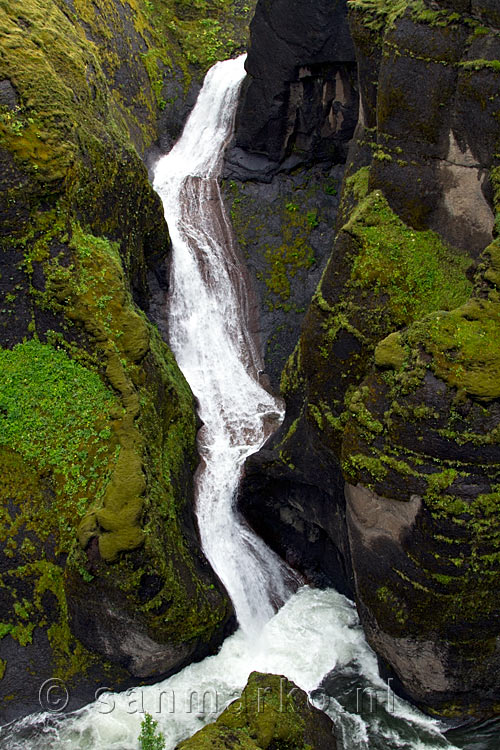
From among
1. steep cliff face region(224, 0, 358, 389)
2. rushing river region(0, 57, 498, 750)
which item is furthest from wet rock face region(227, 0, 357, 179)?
rushing river region(0, 57, 498, 750)

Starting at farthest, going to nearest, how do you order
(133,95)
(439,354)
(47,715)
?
(133,95)
(47,715)
(439,354)

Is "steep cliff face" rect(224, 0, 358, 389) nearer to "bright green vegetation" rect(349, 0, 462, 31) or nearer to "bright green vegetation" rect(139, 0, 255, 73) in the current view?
"bright green vegetation" rect(139, 0, 255, 73)

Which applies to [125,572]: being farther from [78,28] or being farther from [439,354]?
[78,28]

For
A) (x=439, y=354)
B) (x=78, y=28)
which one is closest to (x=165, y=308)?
(x=78, y=28)

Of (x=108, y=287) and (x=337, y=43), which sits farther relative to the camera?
(x=337, y=43)

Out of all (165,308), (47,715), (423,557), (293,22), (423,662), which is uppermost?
(293,22)

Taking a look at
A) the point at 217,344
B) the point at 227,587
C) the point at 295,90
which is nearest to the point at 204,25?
the point at 295,90

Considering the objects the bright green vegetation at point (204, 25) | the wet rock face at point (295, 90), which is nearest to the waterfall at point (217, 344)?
the bright green vegetation at point (204, 25)
